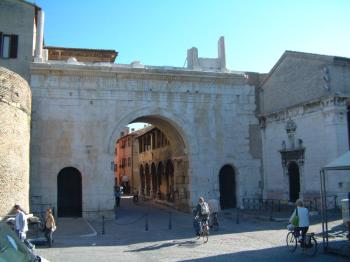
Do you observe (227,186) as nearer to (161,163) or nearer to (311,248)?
(161,163)

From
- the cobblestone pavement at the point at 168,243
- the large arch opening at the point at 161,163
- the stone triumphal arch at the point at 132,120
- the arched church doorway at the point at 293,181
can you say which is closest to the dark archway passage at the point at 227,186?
the stone triumphal arch at the point at 132,120

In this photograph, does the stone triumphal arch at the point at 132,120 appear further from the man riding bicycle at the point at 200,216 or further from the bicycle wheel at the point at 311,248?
the bicycle wheel at the point at 311,248

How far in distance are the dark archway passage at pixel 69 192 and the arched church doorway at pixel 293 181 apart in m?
11.7

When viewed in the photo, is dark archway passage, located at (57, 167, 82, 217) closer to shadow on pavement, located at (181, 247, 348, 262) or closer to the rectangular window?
the rectangular window

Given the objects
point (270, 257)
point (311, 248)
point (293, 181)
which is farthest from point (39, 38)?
point (311, 248)

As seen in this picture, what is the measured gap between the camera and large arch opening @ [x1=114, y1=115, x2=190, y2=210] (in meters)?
24.6

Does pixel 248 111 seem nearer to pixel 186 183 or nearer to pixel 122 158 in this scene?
pixel 186 183

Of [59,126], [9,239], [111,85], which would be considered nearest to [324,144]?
[111,85]

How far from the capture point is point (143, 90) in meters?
23.0

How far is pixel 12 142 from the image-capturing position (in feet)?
50.5

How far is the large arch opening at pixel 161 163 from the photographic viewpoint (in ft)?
80.6

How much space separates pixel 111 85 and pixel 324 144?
1158 cm

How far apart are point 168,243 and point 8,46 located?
45.4 ft

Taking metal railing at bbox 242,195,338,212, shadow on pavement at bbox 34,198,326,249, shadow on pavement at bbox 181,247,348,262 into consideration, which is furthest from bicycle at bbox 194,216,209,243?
metal railing at bbox 242,195,338,212
